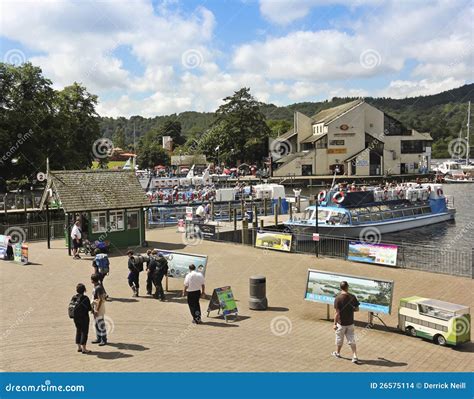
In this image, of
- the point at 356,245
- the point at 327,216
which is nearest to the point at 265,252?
the point at 356,245

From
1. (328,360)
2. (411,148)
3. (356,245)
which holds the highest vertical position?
(411,148)

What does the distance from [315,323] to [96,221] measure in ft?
53.6

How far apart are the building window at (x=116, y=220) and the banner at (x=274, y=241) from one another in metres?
7.80

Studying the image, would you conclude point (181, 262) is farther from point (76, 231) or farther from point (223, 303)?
point (76, 231)

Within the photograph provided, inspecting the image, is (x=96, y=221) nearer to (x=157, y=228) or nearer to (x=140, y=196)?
(x=140, y=196)

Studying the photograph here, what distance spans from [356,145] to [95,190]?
81.6 metres

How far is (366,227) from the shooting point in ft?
129

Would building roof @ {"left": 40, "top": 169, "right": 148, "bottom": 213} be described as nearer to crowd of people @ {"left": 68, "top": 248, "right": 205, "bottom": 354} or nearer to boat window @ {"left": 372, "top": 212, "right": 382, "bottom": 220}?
crowd of people @ {"left": 68, "top": 248, "right": 205, "bottom": 354}

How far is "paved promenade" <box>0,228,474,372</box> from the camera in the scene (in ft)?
38.4

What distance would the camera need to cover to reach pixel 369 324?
15.0m

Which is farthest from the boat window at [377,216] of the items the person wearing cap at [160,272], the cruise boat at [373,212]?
the person wearing cap at [160,272]

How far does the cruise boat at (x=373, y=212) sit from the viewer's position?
37.4 m

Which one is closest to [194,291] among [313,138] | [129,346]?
[129,346]

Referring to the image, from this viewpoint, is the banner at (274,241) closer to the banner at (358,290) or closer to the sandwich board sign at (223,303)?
the banner at (358,290)
